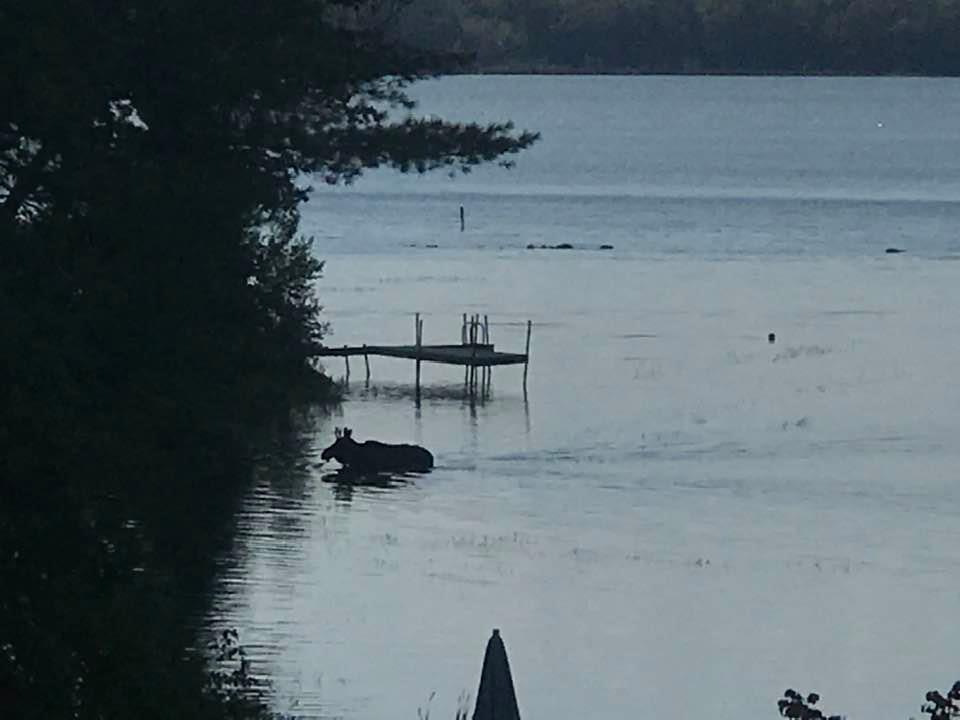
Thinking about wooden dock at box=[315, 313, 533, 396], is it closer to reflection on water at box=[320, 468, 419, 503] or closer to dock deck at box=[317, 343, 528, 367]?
dock deck at box=[317, 343, 528, 367]

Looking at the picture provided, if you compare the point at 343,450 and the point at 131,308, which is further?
the point at 343,450

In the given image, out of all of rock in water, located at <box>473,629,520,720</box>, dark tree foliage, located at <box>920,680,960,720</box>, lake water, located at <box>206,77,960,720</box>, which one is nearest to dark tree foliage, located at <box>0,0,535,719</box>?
rock in water, located at <box>473,629,520,720</box>

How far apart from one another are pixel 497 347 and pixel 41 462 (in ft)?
132

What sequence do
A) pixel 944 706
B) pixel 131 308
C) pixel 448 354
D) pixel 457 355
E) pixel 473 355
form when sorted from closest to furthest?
pixel 944 706
pixel 131 308
pixel 473 355
pixel 457 355
pixel 448 354

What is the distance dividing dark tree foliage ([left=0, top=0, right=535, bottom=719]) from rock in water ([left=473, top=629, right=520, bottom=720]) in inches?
39.2

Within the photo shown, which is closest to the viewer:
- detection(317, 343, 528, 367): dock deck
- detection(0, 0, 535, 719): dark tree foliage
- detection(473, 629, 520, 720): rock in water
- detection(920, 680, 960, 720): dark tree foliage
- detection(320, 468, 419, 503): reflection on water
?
detection(0, 0, 535, 719): dark tree foliage

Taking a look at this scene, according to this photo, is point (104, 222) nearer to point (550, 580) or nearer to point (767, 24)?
point (550, 580)

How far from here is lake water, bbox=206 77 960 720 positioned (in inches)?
874

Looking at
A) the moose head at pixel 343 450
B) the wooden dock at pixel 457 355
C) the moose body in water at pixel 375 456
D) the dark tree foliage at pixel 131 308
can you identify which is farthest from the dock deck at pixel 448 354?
the dark tree foliage at pixel 131 308

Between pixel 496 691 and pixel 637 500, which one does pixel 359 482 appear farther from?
pixel 496 691

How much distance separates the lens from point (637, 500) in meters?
32.7

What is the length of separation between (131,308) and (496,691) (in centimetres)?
222

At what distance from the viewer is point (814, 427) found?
40.2 metres

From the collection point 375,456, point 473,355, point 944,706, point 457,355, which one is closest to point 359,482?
point 375,456
